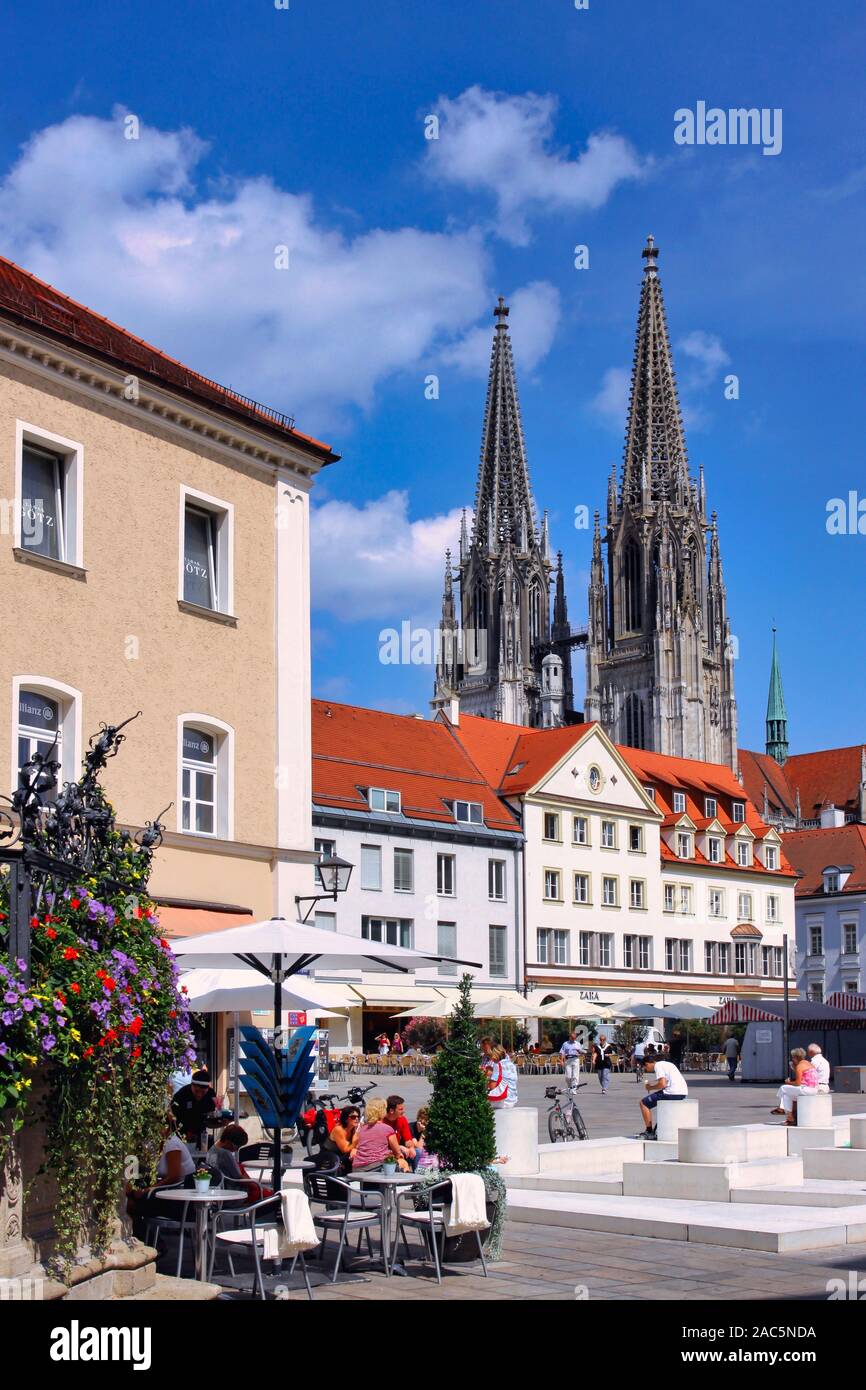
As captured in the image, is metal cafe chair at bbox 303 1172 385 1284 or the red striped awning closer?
metal cafe chair at bbox 303 1172 385 1284

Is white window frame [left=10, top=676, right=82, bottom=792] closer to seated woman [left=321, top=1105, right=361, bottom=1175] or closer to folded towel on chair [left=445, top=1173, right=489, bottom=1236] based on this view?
seated woman [left=321, top=1105, right=361, bottom=1175]

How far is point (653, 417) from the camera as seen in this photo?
452ft

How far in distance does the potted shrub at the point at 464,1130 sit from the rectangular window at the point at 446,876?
45453mm

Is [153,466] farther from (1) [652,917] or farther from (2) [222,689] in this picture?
(1) [652,917]

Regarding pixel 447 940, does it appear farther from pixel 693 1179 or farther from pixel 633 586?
pixel 633 586

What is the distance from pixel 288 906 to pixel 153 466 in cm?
708

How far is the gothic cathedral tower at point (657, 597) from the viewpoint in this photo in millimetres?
123250

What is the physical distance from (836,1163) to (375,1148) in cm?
724

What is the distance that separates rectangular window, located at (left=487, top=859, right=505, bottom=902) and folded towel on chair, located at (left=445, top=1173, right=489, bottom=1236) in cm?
4872

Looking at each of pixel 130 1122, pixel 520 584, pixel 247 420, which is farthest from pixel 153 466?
pixel 520 584

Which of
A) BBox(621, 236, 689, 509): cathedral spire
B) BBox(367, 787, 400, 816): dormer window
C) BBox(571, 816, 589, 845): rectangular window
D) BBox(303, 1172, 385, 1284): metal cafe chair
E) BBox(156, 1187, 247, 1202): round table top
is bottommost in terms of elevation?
BBox(303, 1172, 385, 1284): metal cafe chair

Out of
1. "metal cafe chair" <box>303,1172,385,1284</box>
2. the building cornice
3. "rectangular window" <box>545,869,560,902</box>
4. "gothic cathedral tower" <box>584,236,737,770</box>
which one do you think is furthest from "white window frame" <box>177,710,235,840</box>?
"gothic cathedral tower" <box>584,236,737,770</box>

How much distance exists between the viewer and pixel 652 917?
227 ft

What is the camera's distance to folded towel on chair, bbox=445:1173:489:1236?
11.9 metres
